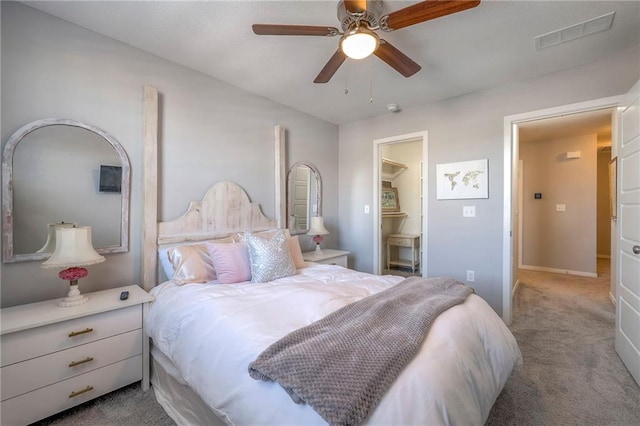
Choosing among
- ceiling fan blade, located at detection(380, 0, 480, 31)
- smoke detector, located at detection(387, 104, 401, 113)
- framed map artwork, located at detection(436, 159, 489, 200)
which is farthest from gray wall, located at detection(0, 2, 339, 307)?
framed map artwork, located at detection(436, 159, 489, 200)

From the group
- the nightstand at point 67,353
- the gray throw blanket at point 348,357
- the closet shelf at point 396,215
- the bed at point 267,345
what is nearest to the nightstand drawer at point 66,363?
the nightstand at point 67,353

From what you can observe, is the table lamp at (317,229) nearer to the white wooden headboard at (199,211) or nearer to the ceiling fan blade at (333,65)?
the white wooden headboard at (199,211)

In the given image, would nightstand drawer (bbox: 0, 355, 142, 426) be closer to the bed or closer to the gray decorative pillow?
the bed

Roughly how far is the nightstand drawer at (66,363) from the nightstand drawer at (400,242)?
419 centimetres

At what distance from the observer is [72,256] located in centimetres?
164

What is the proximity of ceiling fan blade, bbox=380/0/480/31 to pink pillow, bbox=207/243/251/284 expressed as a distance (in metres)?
1.84

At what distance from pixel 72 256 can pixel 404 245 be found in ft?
15.0

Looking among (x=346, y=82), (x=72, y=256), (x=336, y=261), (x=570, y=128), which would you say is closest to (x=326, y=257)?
(x=336, y=261)

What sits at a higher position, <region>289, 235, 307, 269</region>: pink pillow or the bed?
<region>289, 235, 307, 269</region>: pink pillow

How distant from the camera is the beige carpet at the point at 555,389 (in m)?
1.62

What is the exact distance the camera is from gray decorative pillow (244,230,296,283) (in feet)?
7.01

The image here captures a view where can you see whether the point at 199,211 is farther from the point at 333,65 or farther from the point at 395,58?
the point at 395,58

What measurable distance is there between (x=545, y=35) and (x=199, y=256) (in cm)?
314

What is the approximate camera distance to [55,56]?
1.91m
